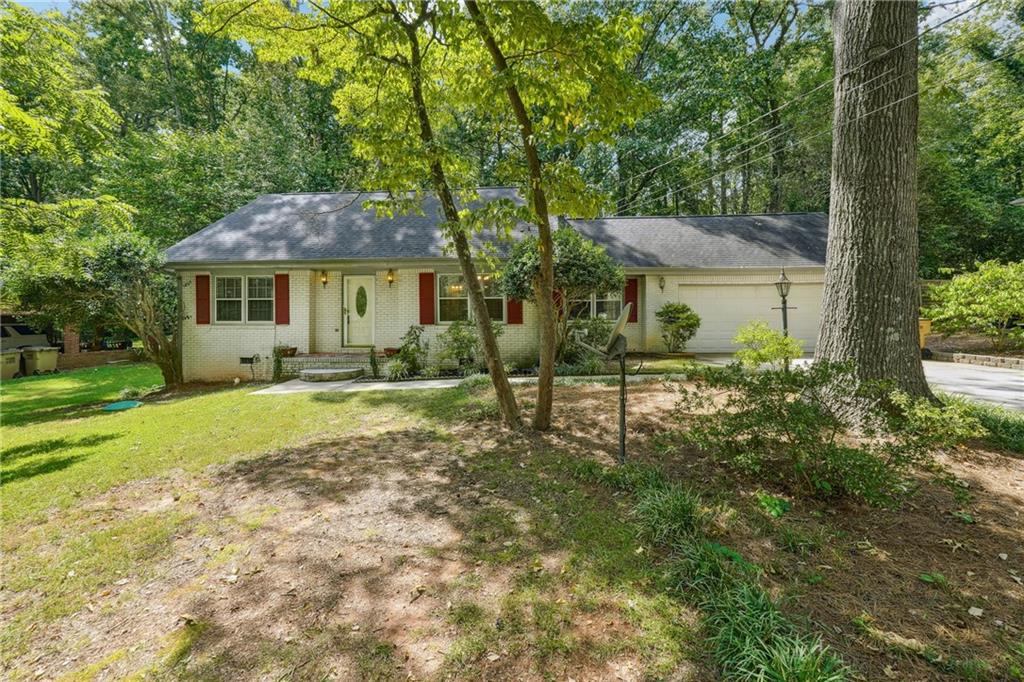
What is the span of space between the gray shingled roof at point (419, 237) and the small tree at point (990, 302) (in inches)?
123

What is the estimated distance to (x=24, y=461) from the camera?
5.29 m

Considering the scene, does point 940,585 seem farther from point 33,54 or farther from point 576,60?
point 33,54

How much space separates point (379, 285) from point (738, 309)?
34.1ft

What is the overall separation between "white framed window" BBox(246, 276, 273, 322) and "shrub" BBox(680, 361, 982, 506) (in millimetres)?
11130

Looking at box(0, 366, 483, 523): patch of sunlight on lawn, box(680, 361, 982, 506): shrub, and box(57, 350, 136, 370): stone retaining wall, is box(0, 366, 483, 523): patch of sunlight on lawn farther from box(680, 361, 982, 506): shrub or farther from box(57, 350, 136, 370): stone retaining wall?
box(57, 350, 136, 370): stone retaining wall

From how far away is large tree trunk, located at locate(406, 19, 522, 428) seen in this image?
503cm

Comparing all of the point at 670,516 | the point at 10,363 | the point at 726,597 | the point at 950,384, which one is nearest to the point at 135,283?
the point at 10,363

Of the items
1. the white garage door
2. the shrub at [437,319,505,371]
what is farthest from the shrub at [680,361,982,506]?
the white garage door

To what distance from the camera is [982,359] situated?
992cm

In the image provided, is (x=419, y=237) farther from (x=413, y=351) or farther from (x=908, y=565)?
(x=908, y=565)

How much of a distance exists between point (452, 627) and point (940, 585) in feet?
9.45

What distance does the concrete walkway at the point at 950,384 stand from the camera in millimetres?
A: 6715

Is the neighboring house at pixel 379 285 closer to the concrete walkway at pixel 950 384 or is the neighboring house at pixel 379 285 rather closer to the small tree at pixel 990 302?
the concrete walkway at pixel 950 384

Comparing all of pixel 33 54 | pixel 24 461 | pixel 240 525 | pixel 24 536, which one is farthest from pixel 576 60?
pixel 24 461
